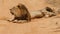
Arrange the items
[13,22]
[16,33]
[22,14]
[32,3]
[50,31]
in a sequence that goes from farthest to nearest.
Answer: [32,3] → [22,14] → [13,22] → [50,31] → [16,33]

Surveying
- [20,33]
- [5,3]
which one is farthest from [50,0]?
[20,33]

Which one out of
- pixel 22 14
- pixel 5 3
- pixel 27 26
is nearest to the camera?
pixel 27 26

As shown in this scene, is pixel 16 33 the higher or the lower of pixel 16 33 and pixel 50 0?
the lower

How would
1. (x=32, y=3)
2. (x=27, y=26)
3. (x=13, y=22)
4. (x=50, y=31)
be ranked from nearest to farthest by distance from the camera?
1. (x=50, y=31)
2. (x=27, y=26)
3. (x=13, y=22)
4. (x=32, y=3)

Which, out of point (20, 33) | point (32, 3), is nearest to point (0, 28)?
point (20, 33)

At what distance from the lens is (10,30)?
319cm

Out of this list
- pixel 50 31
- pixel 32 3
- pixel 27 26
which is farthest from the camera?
pixel 32 3

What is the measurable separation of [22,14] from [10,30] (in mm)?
968

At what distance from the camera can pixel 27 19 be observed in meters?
4.01

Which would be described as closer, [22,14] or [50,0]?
[22,14]

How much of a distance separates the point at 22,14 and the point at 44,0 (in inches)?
99.6

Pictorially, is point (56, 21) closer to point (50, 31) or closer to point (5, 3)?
point (50, 31)

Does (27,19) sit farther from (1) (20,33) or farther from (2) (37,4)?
(2) (37,4)

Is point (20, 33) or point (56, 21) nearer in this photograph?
point (20, 33)
